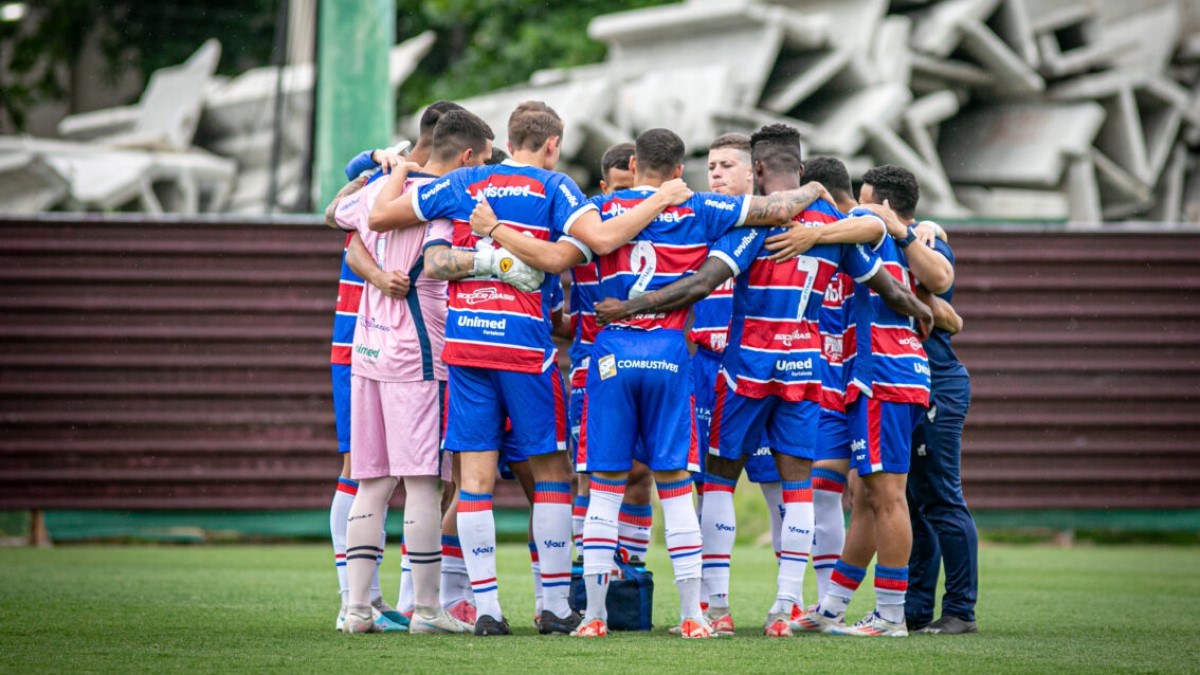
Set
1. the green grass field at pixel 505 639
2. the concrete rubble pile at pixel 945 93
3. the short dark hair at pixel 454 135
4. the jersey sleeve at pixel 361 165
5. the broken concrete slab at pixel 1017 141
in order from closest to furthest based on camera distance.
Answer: the green grass field at pixel 505 639 < the short dark hair at pixel 454 135 < the jersey sleeve at pixel 361 165 < the concrete rubble pile at pixel 945 93 < the broken concrete slab at pixel 1017 141

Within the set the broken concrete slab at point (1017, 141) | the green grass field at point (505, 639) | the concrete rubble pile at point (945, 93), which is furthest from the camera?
the broken concrete slab at point (1017, 141)

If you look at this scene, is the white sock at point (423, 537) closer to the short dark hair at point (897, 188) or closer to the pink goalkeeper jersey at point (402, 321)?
the pink goalkeeper jersey at point (402, 321)

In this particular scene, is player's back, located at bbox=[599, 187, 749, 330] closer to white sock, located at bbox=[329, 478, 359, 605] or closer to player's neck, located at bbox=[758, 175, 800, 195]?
player's neck, located at bbox=[758, 175, 800, 195]

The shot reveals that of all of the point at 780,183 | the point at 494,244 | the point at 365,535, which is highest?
the point at 780,183

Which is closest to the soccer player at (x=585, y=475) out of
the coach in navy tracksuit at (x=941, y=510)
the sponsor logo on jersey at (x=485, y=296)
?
the sponsor logo on jersey at (x=485, y=296)

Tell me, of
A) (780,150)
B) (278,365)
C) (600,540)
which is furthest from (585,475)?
(278,365)

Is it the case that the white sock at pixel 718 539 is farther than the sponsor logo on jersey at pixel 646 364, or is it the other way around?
the white sock at pixel 718 539

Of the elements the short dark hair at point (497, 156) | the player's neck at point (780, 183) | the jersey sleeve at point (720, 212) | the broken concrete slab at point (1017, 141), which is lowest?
the jersey sleeve at point (720, 212)

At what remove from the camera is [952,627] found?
6.77m

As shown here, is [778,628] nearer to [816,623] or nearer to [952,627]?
[816,623]

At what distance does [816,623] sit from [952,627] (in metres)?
0.66

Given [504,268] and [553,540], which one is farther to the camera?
[553,540]

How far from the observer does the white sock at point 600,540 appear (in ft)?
19.9

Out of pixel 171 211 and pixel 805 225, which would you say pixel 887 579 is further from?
pixel 171 211
